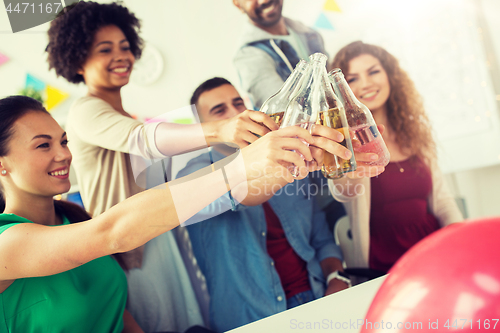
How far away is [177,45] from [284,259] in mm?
679

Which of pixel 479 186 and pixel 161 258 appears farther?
pixel 479 186

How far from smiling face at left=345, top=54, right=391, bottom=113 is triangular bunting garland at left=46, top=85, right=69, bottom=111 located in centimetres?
83

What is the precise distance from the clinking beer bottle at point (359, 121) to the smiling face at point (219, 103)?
1.19 feet

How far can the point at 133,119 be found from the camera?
2.68ft

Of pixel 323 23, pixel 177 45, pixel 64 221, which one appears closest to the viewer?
pixel 64 221

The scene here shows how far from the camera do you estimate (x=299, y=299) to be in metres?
0.96

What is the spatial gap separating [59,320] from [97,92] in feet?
1.68

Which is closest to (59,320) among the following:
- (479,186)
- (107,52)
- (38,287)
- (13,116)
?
(38,287)

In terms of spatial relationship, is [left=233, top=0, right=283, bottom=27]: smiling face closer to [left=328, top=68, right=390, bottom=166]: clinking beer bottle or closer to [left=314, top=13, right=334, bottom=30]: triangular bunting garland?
[left=314, top=13, right=334, bottom=30]: triangular bunting garland

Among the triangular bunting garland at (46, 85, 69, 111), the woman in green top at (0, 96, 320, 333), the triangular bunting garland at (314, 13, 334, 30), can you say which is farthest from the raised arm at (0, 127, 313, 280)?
the triangular bunting garland at (314, 13, 334, 30)

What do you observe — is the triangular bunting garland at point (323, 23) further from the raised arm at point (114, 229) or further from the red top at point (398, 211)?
the raised arm at point (114, 229)

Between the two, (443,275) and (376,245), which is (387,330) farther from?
(376,245)

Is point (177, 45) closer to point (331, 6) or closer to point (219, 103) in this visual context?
point (219, 103)

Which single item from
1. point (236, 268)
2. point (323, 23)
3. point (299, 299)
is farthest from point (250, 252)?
point (323, 23)
